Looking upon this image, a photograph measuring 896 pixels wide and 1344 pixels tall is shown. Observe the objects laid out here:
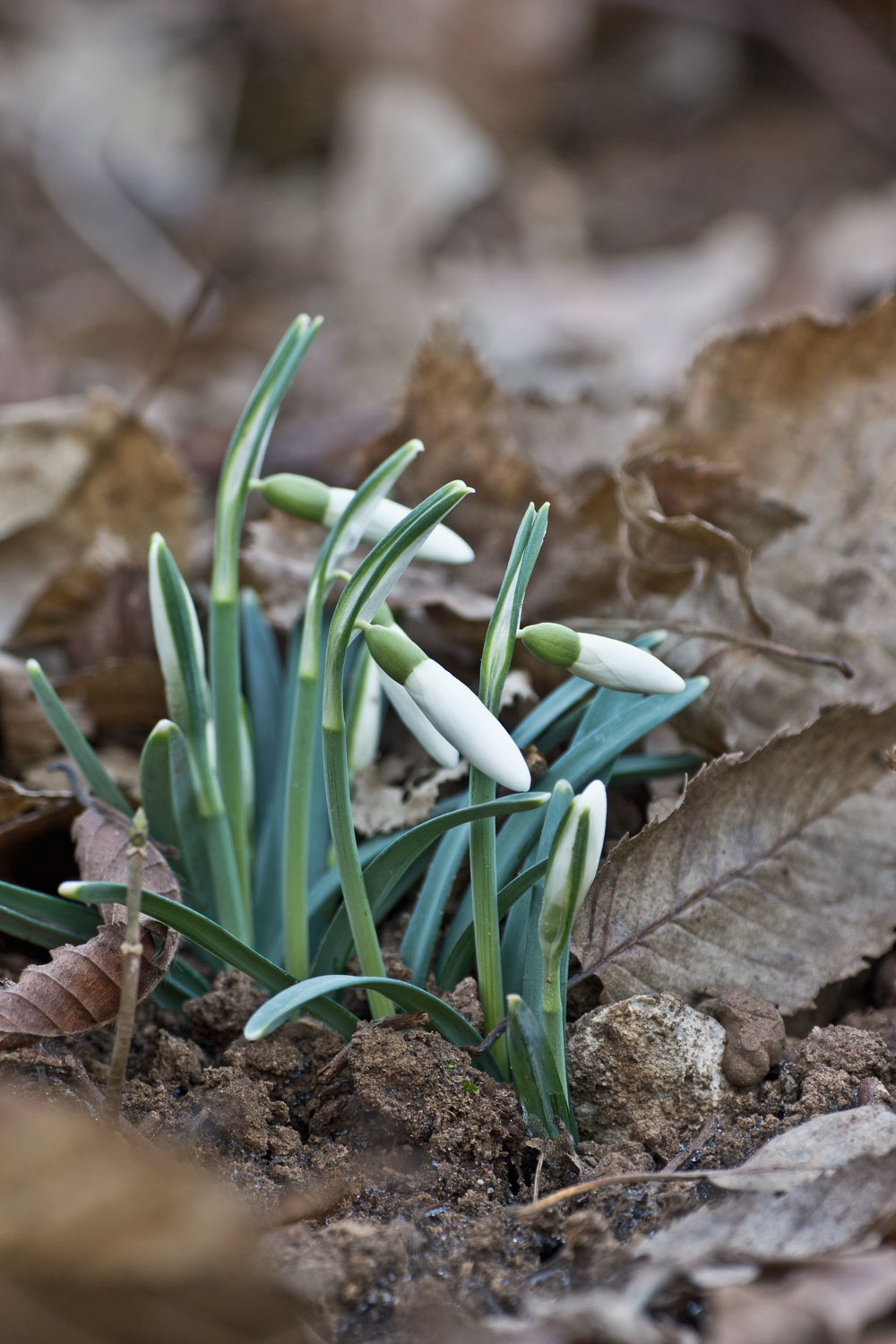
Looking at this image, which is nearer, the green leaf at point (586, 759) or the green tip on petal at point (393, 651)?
the green tip on petal at point (393, 651)

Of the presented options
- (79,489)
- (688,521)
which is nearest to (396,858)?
(688,521)

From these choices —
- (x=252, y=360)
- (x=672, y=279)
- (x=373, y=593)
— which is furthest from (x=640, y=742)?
(x=672, y=279)

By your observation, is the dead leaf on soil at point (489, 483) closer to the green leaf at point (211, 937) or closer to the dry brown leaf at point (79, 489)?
the dry brown leaf at point (79, 489)

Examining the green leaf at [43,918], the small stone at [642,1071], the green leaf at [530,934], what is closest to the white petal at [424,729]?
the green leaf at [530,934]

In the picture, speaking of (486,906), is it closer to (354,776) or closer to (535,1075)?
(535,1075)

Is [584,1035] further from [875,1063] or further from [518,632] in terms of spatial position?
[518,632]

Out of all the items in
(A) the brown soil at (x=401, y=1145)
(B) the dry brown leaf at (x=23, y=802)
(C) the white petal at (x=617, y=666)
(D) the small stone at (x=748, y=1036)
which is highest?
(C) the white petal at (x=617, y=666)
